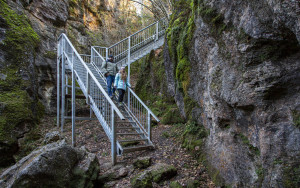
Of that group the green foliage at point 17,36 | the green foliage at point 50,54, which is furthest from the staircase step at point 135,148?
the green foliage at point 50,54

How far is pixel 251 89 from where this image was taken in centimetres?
313

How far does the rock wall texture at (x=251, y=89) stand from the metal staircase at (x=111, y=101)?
2228 mm

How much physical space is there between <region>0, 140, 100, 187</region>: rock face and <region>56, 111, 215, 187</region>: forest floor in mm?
522

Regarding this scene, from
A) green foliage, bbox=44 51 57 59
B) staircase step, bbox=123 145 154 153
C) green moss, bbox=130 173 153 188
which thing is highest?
green foliage, bbox=44 51 57 59

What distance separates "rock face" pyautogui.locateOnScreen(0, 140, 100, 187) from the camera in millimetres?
3409

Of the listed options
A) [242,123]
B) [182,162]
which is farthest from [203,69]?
[182,162]

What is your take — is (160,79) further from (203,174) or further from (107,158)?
(203,174)

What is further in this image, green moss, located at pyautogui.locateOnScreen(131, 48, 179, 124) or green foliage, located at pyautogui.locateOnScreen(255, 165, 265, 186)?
green moss, located at pyautogui.locateOnScreen(131, 48, 179, 124)

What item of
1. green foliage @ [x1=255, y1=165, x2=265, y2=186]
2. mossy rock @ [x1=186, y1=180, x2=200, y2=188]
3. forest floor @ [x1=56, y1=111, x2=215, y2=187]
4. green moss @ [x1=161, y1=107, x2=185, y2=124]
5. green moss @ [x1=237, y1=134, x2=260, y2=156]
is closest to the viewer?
green foliage @ [x1=255, y1=165, x2=265, y2=186]

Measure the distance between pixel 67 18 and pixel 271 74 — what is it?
13995 millimetres

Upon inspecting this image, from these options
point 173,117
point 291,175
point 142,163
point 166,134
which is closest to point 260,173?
point 291,175

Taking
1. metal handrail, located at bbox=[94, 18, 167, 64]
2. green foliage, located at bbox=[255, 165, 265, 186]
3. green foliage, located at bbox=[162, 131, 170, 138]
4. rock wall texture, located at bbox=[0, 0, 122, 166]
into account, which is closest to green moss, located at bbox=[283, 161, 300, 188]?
green foliage, located at bbox=[255, 165, 265, 186]

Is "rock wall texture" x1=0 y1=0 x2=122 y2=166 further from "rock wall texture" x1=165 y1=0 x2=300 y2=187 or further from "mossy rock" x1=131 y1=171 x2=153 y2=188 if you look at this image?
"rock wall texture" x1=165 y1=0 x2=300 y2=187

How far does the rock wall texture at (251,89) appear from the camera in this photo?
2.59 m
